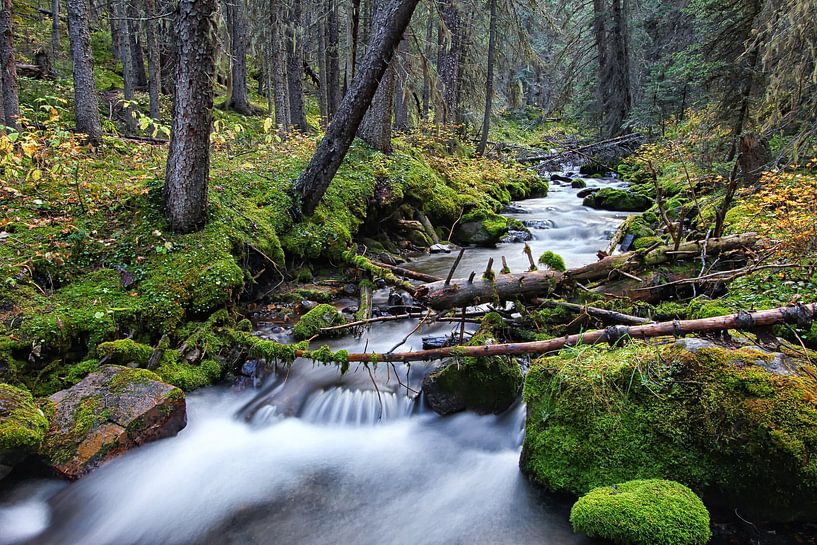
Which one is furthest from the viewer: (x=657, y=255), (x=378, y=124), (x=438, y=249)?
(x=378, y=124)

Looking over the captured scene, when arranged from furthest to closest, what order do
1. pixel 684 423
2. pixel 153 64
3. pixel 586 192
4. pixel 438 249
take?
pixel 586 192 < pixel 153 64 < pixel 438 249 < pixel 684 423

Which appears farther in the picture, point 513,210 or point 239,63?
point 239,63

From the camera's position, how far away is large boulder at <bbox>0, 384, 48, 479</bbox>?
3658 mm

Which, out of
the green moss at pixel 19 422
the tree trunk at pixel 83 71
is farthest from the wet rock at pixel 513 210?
the green moss at pixel 19 422

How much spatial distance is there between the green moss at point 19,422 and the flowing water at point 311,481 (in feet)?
1.50

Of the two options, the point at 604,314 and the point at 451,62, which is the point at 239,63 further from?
the point at 604,314

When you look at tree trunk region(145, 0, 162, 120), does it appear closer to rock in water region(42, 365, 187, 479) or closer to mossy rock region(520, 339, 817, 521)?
rock in water region(42, 365, 187, 479)

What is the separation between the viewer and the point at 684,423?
3.40m

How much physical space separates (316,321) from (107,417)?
2722 mm

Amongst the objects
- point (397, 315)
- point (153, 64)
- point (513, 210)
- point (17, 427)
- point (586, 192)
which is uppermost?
point (153, 64)

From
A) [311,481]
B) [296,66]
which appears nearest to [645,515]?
[311,481]

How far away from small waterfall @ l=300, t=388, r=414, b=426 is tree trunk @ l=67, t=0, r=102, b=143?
28.2ft

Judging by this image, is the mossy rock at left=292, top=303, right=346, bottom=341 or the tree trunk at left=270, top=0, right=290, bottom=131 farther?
the tree trunk at left=270, top=0, right=290, bottom=131

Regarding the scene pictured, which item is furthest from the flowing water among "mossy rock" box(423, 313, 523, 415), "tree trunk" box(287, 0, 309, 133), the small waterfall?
"tree trunk" box(287, 0, 309, 133)
